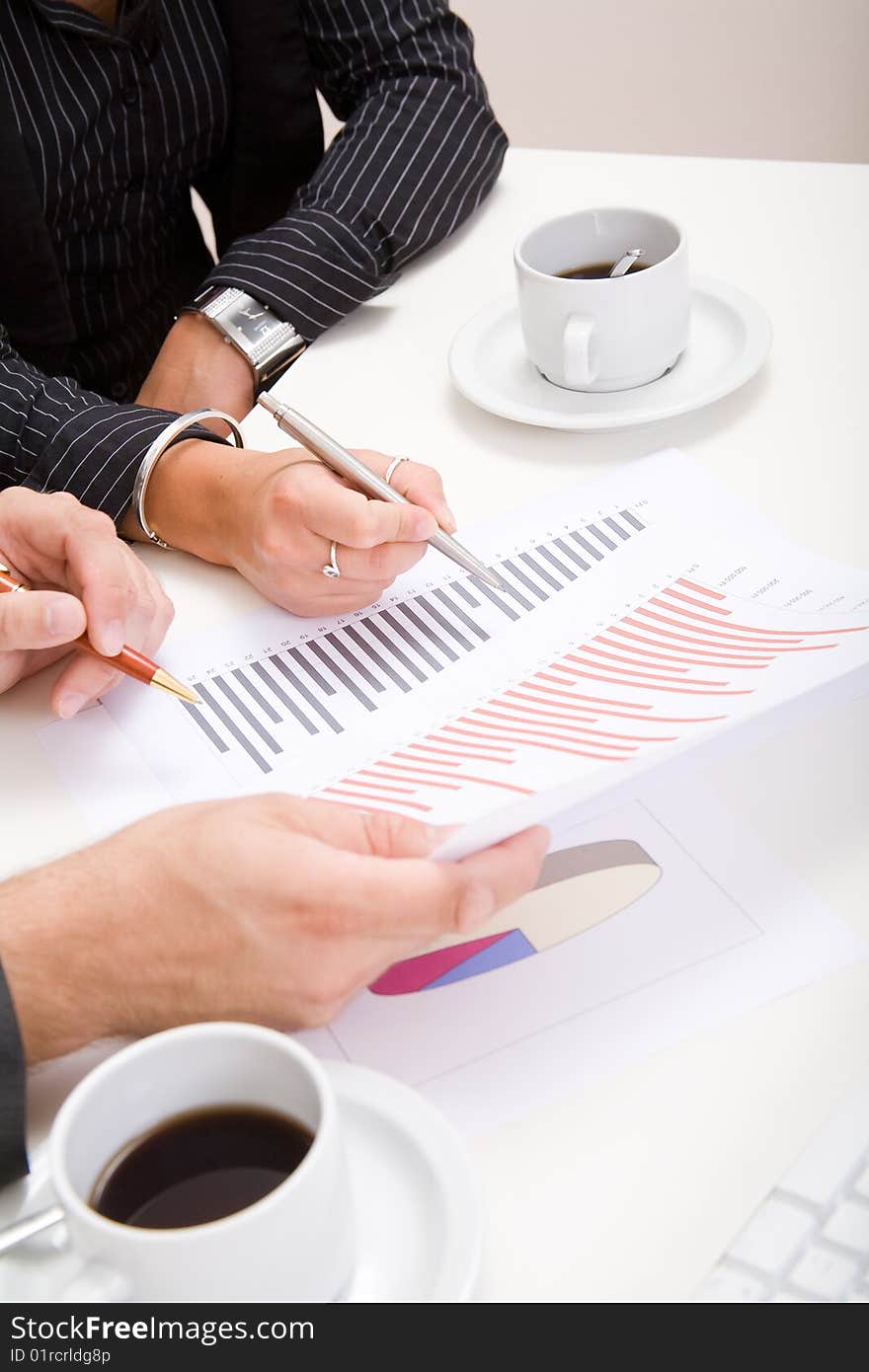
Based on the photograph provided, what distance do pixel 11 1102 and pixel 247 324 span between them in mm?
747

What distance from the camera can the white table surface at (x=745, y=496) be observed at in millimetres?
487

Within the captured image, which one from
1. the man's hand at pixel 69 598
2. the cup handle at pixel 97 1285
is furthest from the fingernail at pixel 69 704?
the cup handle at pixel 97 1285

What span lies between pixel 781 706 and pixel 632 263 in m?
0.46

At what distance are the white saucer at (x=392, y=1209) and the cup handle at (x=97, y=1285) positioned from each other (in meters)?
0.02

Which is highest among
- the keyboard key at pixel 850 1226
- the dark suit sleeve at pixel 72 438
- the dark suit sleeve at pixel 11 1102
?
the keyboard key at pixel 850 1226

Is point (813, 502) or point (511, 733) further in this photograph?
point (813, 502)

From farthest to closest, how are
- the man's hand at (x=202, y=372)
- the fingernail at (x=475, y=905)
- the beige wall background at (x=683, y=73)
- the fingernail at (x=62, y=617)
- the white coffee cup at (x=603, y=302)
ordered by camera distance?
the beige wall background at (x=683, y=73)
the man's hand at (x=202, y=372)
the white coffee cup at (x=603, y=302)
the fingernail at (x=62, y=617)
the fingernail at (x=475, y=905)

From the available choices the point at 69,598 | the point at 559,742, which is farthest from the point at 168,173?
the point at 559,742

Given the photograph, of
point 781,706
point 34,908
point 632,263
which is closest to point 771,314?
point 632,263

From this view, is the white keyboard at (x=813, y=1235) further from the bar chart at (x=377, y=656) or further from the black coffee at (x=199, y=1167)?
the bar chart at (x=377, y=656)

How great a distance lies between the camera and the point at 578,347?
888 millimetres

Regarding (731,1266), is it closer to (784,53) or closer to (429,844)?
(429,844)

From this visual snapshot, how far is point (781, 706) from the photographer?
23.8 inches

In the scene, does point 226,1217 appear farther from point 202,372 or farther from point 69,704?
point 202,372
